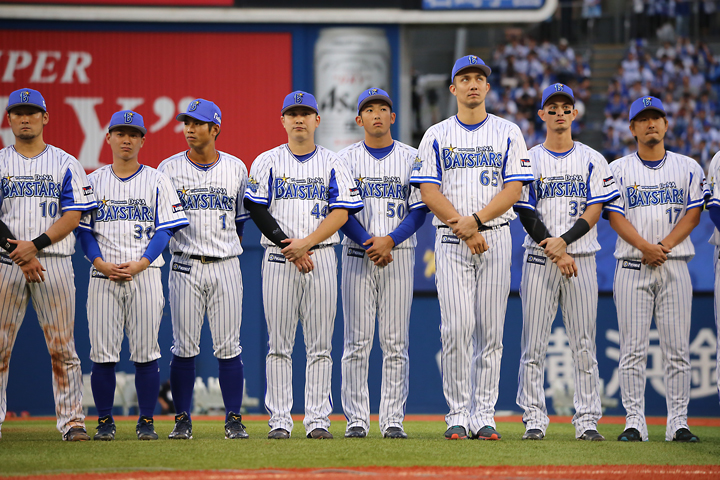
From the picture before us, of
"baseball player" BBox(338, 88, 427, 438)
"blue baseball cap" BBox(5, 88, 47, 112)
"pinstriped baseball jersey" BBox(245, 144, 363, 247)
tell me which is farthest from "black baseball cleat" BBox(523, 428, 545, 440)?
"blue baseball cap" BBox(5, 88, 47, 112)

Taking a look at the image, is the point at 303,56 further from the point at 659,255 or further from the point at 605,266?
the point at 659,255

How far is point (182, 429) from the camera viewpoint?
491cm

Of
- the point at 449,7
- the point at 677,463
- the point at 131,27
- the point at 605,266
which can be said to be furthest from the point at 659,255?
the point at 131,27

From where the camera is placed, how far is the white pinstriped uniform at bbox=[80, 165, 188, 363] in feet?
15.9

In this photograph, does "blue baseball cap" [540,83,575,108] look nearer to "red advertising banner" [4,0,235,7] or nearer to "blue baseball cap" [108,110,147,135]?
"blue baseball cap" [108,110,147,135]

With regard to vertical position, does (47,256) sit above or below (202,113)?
below

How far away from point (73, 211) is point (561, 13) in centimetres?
1371

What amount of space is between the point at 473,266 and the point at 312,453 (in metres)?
1.45

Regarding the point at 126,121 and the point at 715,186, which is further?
the point at 715,186

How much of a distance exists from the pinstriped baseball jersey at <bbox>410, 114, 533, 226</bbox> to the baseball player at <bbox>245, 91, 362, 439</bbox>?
1.66ft

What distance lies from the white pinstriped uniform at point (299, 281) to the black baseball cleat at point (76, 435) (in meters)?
1.07

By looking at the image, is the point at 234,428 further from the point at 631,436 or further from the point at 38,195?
the point at 631,436

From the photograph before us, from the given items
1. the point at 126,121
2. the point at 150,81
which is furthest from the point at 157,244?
the point at 150,81

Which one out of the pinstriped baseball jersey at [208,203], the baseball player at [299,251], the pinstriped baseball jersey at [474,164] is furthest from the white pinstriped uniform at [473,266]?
the pinstriped baseball jersey at [208,203]
